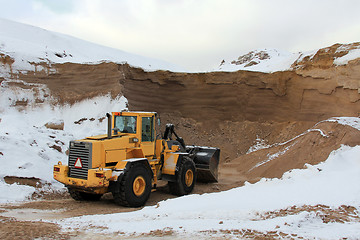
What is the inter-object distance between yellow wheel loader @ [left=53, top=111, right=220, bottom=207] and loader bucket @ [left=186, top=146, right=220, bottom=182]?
119 centimetres

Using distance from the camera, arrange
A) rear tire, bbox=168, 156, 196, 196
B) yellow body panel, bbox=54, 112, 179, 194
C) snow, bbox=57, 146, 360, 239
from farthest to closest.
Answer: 1. rear tire, bbox=168, 156, 196, 196
2. yellow body panel, bbox=54, 112, 179, 194
3. snow, bbox=57, 146, 360, 239

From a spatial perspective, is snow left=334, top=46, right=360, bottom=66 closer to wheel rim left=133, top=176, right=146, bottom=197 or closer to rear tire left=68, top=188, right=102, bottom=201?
wheel rim left=133, top=176, right=146, bottom=197

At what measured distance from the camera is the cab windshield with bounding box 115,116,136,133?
8734 millimetres

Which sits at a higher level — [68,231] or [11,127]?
[11,127]

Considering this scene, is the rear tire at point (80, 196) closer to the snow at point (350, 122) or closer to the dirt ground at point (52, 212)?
the dirt ground at point (52, 212)

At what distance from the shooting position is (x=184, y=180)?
970cm

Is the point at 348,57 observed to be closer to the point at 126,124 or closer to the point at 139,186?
the point at 126,124

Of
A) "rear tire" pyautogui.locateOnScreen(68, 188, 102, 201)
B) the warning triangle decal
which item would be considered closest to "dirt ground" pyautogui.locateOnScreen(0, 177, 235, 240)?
"rear tire" pyautogui.locateOnScreen(68, 188, 102, 201)

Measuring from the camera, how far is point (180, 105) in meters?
21.4

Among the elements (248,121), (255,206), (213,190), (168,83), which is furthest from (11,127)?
(248,121)

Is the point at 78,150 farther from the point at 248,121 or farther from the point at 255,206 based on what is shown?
the point at 248,121

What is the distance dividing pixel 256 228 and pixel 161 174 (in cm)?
511

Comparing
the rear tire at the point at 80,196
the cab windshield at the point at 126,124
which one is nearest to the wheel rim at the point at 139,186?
the cab windshield at the point at 126,124

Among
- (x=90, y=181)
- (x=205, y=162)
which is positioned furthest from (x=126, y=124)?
(x=205, y=162)
